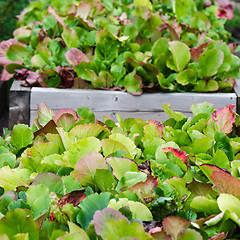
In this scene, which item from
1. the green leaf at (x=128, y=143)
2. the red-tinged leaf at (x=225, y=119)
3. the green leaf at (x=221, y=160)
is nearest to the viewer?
the green leaf at (x=221, y=160)

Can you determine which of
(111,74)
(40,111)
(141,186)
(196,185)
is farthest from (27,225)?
(111,74)

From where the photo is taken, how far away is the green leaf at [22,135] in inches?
51.8

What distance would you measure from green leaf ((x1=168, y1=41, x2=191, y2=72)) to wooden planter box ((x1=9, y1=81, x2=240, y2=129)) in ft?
0.56

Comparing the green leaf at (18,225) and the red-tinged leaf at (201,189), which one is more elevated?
the green leaf at (18,225)

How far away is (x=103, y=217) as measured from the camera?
32.4 inches

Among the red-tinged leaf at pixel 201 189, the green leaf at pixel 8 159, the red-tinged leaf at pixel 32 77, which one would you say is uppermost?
the red-tinged leaf at pixel 201 189

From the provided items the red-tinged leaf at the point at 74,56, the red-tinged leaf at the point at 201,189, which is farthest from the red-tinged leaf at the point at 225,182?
the red-tinged leaf at the point at 74,56

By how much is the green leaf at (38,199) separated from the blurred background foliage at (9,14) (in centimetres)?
418

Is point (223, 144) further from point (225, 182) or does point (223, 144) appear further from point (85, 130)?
point (85, 130)

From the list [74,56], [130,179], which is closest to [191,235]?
[130,179]

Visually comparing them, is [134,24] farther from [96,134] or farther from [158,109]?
[96,134]

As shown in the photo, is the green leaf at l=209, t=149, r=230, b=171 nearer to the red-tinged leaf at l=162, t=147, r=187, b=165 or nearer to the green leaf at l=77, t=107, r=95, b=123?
the red-tinged leaf at l=162, t=147, r=187, b=165

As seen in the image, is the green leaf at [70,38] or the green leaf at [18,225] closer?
the green leaf at [18,225]

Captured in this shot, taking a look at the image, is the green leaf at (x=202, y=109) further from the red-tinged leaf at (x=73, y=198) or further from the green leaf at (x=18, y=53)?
the green leaf at (x=18, y=53)
